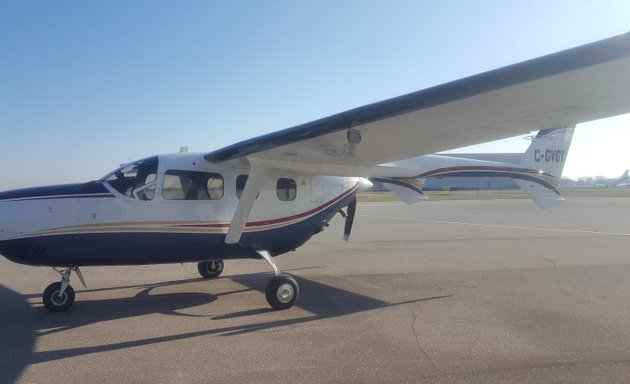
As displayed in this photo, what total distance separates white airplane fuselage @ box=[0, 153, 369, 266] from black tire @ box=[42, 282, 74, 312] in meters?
0.61

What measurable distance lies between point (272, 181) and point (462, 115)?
3.59 m

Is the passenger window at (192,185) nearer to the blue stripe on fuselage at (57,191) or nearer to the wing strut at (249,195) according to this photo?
the wing strut at (249,195)

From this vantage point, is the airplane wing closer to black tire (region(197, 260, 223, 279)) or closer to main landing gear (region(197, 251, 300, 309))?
main landing gear (region(197, 251, 300, 309))

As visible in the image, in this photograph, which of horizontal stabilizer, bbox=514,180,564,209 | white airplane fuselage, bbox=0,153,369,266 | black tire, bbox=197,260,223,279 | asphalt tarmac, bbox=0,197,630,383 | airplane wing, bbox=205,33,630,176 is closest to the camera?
airplane wing, bbox=205,33,630,176

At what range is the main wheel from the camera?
696 cm

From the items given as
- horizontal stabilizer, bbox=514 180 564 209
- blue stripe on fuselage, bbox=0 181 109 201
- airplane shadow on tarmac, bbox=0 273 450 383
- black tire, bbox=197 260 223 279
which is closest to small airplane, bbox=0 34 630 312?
blue stripe on fuselage, bbox=0 181 109 201

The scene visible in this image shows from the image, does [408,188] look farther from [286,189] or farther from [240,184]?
[240,184]

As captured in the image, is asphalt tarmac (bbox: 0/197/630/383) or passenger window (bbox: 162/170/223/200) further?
passenger window (bbox: 162/170/223/200)

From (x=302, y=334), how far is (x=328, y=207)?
3.22 m

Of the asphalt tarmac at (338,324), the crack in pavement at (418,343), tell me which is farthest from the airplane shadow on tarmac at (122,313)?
the crack in pavement at (418,343)

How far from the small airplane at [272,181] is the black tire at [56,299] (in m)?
0.01

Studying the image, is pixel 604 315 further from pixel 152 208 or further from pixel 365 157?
pixel 152 208

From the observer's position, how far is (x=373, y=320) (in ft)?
20.8

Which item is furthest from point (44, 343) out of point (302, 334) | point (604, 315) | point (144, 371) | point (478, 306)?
point (604, 315)
